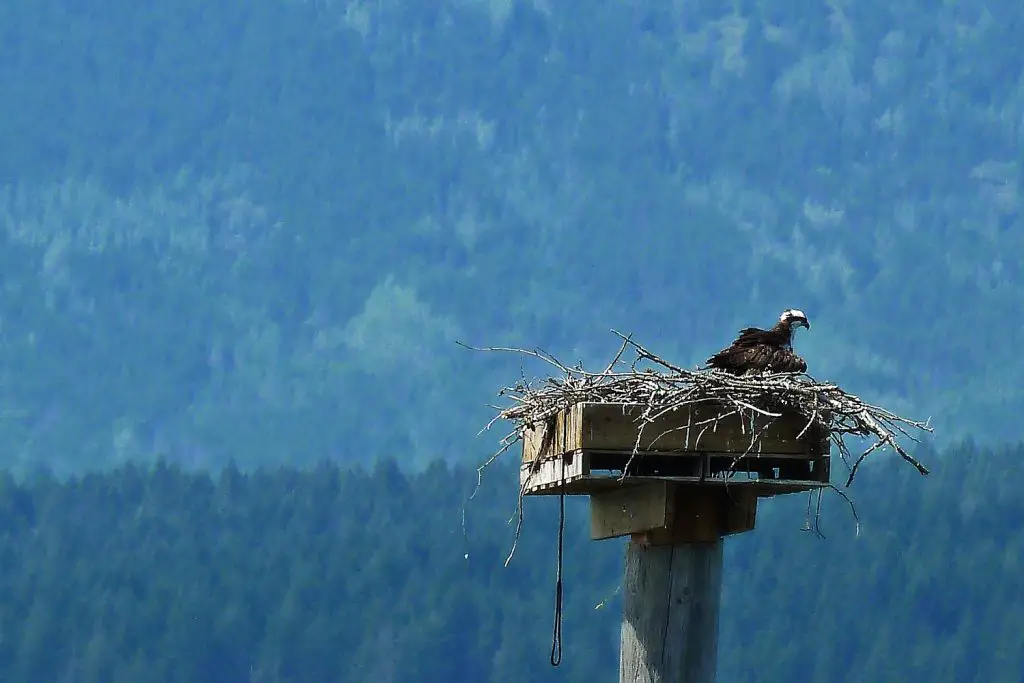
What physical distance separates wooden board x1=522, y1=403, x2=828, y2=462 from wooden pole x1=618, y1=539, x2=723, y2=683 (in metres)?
0.30

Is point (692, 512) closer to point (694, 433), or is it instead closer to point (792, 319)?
point (694, 433)

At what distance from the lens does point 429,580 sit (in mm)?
14289

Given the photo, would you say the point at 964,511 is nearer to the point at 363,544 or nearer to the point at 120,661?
the point at 363,544

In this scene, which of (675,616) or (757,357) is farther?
(757,357)

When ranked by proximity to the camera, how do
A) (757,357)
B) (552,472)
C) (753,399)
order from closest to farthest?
(753,399) → (552,472) → (757,357)

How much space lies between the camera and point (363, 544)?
1458cm

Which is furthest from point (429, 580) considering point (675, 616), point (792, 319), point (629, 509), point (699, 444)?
point (699, 444)

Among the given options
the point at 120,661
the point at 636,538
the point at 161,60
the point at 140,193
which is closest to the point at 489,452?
the point at 120,661

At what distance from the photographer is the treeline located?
536 inches

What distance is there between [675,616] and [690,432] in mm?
498

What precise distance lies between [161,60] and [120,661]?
6281mm

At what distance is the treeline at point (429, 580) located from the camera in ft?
44.7

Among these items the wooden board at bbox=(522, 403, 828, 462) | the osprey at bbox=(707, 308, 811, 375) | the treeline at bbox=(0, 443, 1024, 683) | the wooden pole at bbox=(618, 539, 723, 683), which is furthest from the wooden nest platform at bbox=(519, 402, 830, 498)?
the treeline at bbox=(0, 443, 1024, 683)

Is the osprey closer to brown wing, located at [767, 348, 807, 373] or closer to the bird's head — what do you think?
brown wing, located at [767, 348, 807, 373]
